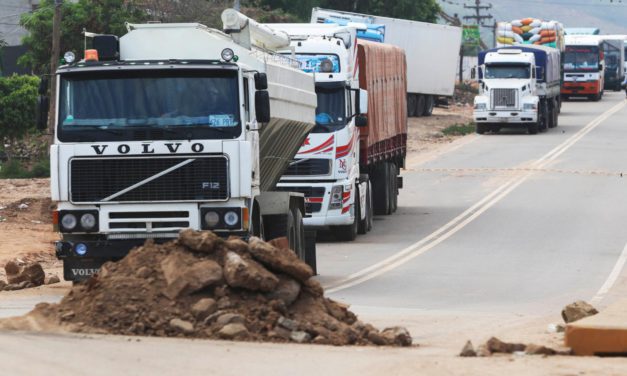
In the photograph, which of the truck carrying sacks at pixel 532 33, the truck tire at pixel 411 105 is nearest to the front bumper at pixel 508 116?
the truck tire at pixel 411 105

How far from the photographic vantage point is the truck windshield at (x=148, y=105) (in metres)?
15.4

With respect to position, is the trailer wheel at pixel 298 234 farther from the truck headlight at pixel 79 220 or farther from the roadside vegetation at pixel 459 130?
the roadside vegetation at pixel 459 130

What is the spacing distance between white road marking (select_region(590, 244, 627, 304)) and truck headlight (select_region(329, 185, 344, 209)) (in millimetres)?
4691

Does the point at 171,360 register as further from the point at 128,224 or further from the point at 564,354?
the point at 128,224

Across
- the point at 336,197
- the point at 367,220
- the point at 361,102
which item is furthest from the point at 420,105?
the point at 336,197

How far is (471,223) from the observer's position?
28.3 metres

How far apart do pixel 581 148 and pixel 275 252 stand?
35785 millimetres

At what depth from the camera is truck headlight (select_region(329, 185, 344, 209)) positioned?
23.3 meters

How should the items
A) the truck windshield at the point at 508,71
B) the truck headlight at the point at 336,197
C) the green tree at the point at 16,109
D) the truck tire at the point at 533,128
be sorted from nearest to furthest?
the truck headlight at the point at 336,197
the green tree at the point at 16,109
the truck windshield at the point at 508,71
the truck tire at the point at 533,128

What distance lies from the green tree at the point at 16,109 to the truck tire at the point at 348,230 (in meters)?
13.6

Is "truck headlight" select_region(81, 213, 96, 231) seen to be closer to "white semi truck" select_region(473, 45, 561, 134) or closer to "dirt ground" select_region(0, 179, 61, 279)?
"dirt ground" select_region(0, 179, 61, 279)

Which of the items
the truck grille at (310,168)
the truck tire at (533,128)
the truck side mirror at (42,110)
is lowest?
the truck tire at (533,128)

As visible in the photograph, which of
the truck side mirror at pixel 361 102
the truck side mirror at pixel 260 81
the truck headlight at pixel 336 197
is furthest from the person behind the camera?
the truck side mirror at pixel 361 102

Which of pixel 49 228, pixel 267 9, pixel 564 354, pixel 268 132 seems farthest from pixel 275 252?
pixel 267 9
